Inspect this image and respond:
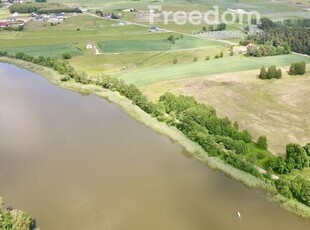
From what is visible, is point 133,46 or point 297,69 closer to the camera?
point 297,69

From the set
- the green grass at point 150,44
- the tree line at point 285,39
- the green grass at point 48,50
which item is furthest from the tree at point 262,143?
the green grass at point 48,50

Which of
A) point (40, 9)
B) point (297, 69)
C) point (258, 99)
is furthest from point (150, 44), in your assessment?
point (40, 9)

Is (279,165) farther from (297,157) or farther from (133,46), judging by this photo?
(133,46)

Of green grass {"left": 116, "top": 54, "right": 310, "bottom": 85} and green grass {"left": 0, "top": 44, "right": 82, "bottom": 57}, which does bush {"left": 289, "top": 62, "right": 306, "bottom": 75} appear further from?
green grass {"left": 0, "top": 44, "right": 82, "bottom": 57}

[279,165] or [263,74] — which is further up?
[263,74]

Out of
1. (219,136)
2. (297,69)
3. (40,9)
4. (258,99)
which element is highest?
(40,9)

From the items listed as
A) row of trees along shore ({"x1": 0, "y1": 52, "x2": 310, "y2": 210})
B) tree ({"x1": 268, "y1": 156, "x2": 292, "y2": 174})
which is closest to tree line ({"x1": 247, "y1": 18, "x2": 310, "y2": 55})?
row of trees along shore ({"x1": 0, "y1": 52, "x2": 310, "y2": 210})

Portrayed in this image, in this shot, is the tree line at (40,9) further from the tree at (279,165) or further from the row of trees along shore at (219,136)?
the tree at (279,165)
